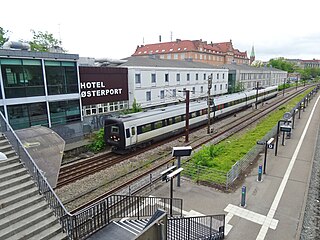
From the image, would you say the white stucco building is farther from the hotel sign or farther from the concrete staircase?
the concrete staircase

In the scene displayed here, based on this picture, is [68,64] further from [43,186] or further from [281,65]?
[281,65]

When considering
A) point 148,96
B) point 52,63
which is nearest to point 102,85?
point 52,63

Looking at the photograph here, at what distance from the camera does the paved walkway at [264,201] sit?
8.60 metres

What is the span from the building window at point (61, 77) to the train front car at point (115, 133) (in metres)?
5.68

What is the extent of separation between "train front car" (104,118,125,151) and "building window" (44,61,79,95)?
5684 millimetres

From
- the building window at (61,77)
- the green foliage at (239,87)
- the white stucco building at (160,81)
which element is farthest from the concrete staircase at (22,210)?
the green foliage at (239,87)

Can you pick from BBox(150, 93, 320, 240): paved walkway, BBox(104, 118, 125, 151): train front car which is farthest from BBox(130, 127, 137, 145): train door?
BBox(150, 93, 320, 240): paved walkway

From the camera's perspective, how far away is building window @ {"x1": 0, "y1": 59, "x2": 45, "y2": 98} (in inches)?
664

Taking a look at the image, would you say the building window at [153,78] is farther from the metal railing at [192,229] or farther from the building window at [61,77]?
the metal railing at [192,229]

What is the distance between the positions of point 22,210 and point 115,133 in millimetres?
11639

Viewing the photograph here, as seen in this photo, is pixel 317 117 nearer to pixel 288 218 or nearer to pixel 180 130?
pixel 180 130

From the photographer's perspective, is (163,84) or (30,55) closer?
(30,55)

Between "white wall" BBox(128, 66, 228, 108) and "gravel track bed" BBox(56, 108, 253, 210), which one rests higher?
"white wall" BBox(128, 66, 228, 108)

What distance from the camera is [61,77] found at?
20.4m
